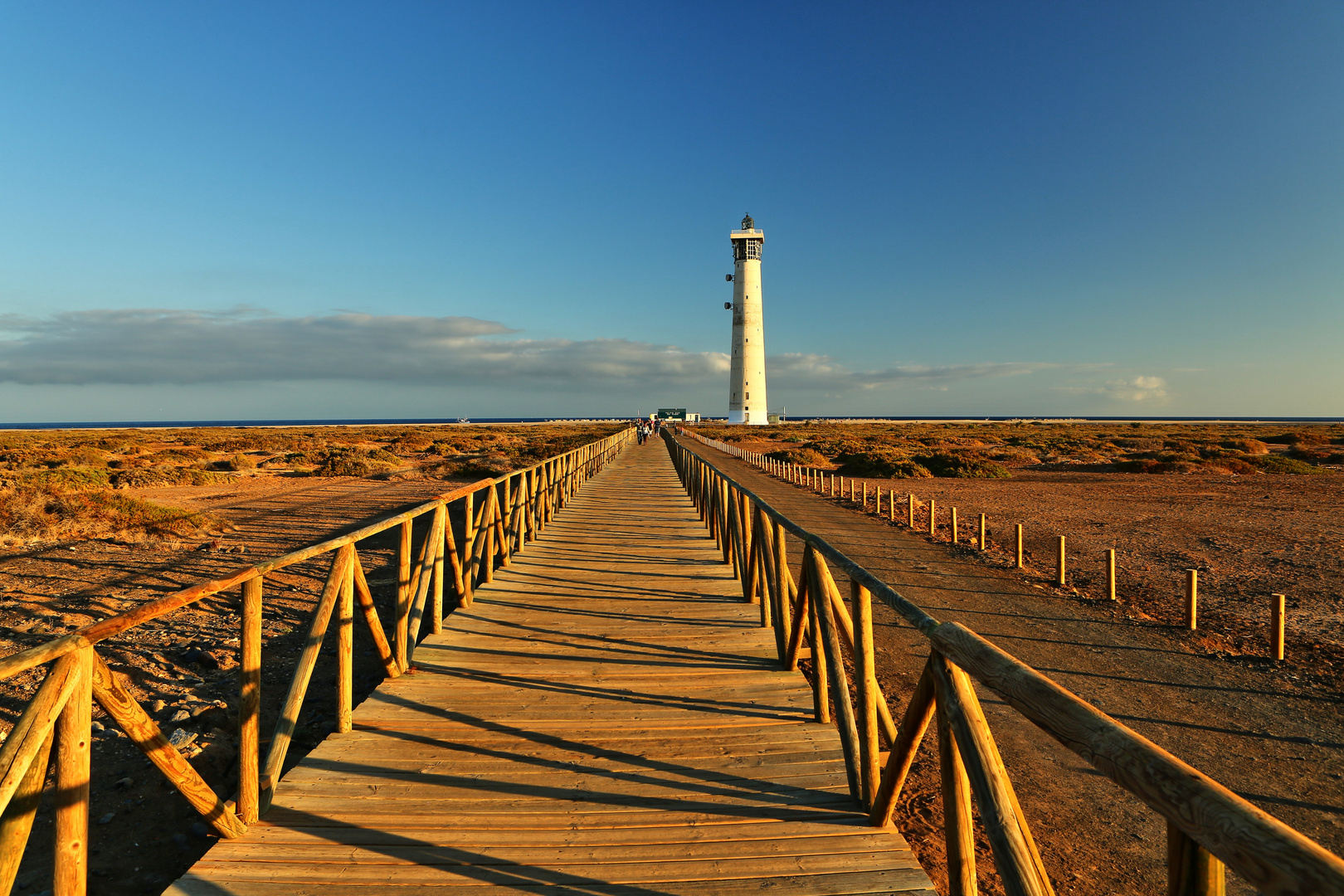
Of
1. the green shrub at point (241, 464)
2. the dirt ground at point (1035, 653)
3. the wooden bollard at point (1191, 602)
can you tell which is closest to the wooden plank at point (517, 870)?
the dirt ground at point (1035, 653)

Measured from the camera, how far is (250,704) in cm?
325

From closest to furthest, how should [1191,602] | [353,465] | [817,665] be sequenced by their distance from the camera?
[817,665] → [1191,602] → [353,465]

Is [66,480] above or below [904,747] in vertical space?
above

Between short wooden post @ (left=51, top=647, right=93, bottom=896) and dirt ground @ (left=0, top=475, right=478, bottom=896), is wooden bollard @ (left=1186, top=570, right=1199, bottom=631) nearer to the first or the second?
dirt ground @ (left=0, top=475, right=478, bottom=896)

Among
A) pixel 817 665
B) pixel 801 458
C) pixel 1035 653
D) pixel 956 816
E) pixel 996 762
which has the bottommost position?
pixel 1035 653

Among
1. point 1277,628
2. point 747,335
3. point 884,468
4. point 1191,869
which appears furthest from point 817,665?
point 747,335

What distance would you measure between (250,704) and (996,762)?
3.40 m

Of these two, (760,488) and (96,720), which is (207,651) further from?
(760,488)

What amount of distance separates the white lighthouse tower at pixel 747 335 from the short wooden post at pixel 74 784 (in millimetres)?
72831

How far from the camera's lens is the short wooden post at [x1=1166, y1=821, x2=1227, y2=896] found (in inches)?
56.6

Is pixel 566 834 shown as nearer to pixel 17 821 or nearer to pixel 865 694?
pixel 865 694

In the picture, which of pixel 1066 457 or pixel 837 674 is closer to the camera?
pixel 837 674

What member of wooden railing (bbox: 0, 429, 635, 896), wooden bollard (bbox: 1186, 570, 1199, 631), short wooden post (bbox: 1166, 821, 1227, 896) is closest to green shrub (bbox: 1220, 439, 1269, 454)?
wooden bollard (bbox: 1186, 570, 1199, 631)

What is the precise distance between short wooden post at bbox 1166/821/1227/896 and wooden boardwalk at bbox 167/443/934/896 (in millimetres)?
1509
